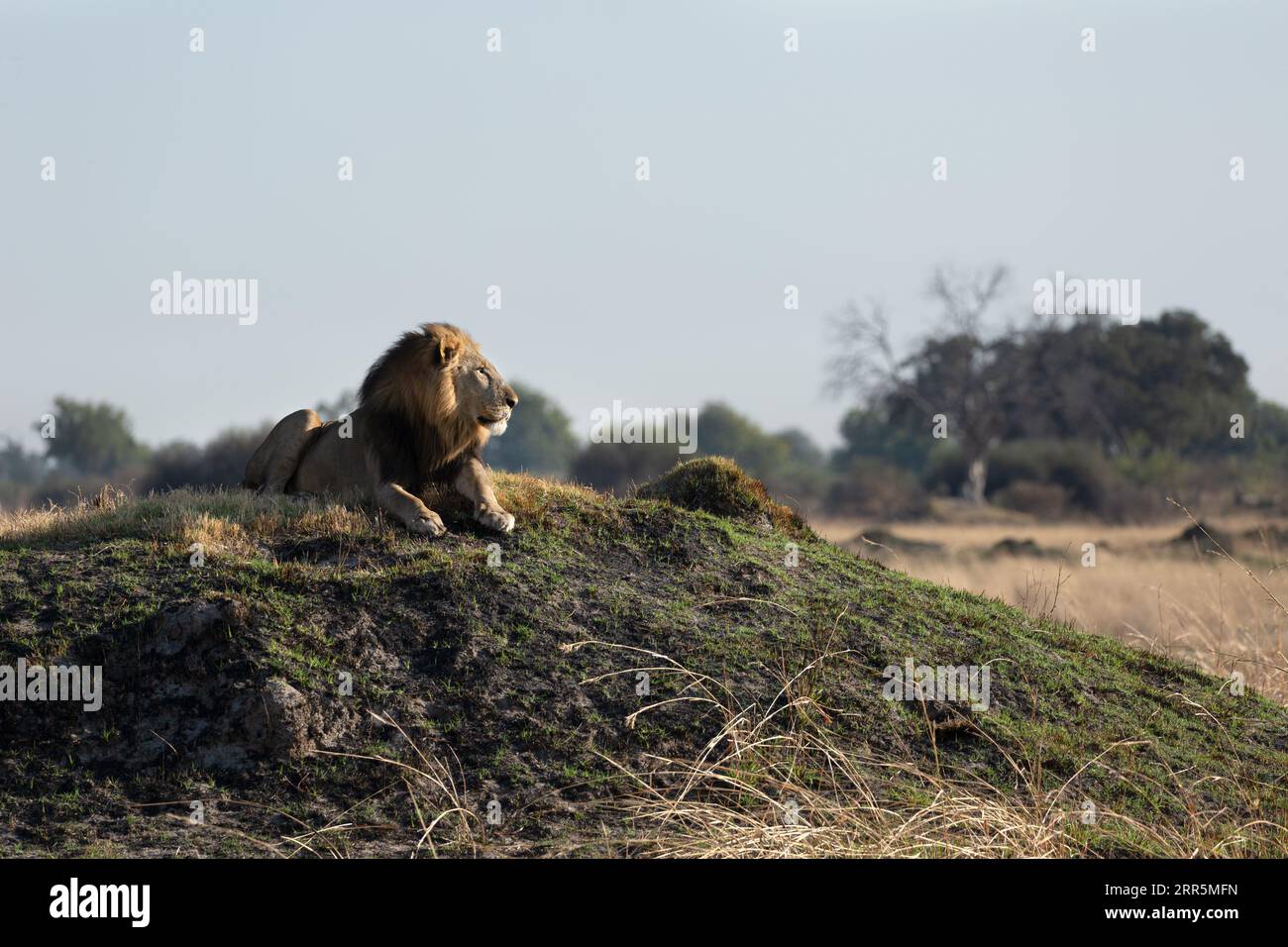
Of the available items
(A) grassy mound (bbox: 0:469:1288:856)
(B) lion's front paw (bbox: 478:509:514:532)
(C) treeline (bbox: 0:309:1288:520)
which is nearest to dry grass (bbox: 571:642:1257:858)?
(A) grassy mound (bbox: 0:469:1288:856)

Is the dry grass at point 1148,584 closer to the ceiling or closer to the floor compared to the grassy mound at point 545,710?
closer to the floor

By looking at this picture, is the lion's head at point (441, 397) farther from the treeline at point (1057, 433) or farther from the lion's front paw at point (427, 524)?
the treeline at point (1057, 433)

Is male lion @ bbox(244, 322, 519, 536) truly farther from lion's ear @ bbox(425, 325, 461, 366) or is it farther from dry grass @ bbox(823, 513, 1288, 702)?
dry grass @ bbox(823, 513, 1288, 702)

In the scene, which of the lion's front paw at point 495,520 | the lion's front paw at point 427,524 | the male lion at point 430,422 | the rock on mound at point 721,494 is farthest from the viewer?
the rock on mound at point 721,494

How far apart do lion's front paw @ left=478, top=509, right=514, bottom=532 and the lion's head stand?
420 mm

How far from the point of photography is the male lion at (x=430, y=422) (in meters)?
8.80

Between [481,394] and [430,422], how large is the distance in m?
0.36

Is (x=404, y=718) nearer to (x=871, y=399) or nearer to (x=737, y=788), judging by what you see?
(x=737, y=788)

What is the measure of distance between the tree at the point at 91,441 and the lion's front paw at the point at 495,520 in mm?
62659

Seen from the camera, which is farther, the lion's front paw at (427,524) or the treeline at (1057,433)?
the treeline at (1057,433)

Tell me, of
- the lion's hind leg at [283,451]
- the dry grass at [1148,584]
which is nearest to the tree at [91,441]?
the dry grass at [1148,584]

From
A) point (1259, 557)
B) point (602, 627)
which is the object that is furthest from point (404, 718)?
point (1259, 557)

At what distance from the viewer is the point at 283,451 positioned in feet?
33.6

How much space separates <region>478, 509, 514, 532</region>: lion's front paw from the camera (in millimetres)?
8938
